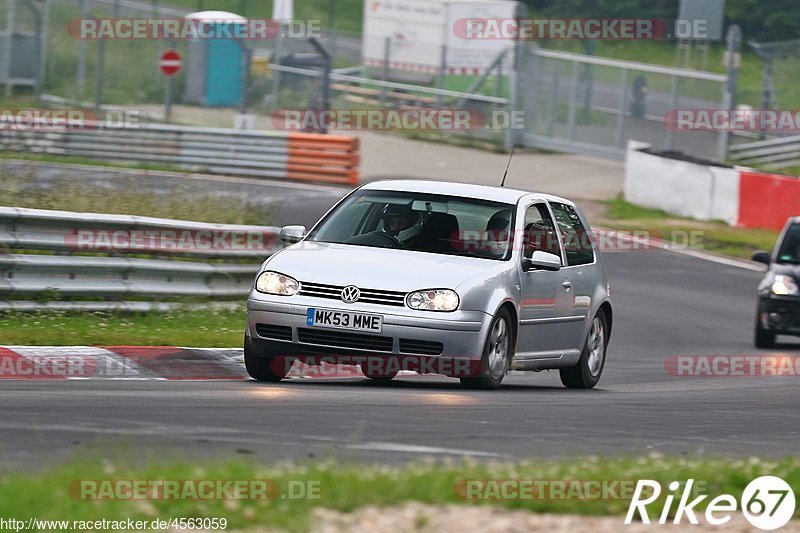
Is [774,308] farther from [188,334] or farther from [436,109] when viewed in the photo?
[436,109]

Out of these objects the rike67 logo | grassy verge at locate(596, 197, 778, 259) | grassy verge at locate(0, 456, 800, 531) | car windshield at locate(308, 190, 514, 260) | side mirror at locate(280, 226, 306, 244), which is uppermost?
car windshield at locate(308, 190, 514, 260)

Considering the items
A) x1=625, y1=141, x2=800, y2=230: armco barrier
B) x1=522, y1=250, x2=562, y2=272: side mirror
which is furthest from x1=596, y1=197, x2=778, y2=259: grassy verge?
x1=522, y1=250, x2=562, y2=272: side mirror

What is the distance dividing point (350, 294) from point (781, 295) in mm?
8157

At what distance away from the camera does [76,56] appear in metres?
36.6

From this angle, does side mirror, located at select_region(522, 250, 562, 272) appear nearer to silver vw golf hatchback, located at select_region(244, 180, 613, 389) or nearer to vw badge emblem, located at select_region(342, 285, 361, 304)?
silver vw golf hatchback, located at select_region(244, 180, 613, 389)

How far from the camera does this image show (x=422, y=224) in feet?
35.5

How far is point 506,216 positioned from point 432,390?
1582mm

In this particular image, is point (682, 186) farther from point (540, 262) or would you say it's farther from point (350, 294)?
point (350, 294)

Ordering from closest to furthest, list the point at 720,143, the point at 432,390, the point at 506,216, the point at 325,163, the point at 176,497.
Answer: the point at 176,497
the point at 432,390
the point at 506,216
the point at 325,163
the point at 720,143

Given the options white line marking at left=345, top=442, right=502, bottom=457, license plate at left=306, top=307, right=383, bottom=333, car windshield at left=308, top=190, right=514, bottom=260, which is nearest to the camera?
white line marking at left=345, top=442, right=502, bottom=457

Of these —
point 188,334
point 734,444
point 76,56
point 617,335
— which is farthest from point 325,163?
point 734,444

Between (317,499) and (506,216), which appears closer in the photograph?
(317,499)

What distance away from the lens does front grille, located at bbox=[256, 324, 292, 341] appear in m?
9.95

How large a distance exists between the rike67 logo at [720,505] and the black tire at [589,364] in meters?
5.46
